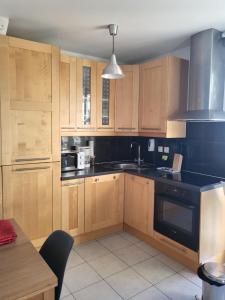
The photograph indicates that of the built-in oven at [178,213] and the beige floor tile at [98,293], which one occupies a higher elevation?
the built-in oven at [178,213]

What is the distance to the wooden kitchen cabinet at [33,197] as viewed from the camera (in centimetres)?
230

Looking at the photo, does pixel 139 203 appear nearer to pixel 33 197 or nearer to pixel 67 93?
pixel 33 197

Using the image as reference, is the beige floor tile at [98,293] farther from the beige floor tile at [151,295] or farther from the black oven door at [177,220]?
the black oven door at [177,220]

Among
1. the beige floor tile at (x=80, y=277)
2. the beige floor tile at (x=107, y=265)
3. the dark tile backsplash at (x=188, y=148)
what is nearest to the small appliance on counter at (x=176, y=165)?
the dark tile backsplash at (x=188, y=148)

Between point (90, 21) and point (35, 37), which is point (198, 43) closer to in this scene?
point (90, 21)

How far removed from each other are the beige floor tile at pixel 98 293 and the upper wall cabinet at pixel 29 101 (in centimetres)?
126

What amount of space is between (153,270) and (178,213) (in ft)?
1.97

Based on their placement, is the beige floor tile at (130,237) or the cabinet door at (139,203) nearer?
the cabinet door at (139,203)

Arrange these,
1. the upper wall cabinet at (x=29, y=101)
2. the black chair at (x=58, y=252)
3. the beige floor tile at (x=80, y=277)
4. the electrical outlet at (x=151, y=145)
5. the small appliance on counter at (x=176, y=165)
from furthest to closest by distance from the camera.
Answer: the electrical outlet at (x=151, y=145)
the small appliance on counter at (x=176, y=165)
the upper wall cabinet at (x=29, y=101)
the beige floor tile at (x=80, y=277)
the black chair at (x=58, y=252)

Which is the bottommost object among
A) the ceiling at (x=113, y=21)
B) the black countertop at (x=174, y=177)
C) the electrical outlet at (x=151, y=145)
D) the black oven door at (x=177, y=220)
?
the black oven door at (x=177, y=220)

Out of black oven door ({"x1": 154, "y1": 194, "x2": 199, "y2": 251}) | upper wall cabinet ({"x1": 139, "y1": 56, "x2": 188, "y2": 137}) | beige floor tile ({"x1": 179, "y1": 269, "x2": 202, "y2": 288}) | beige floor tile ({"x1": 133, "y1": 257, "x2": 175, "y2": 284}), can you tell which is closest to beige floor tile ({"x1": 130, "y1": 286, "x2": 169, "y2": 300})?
beige floor tile ({"x1": 133, "y1": 257, "x2": 175, "y2": 284})

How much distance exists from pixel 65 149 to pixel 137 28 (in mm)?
1656

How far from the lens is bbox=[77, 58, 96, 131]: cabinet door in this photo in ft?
9.57

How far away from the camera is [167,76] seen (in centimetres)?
280
